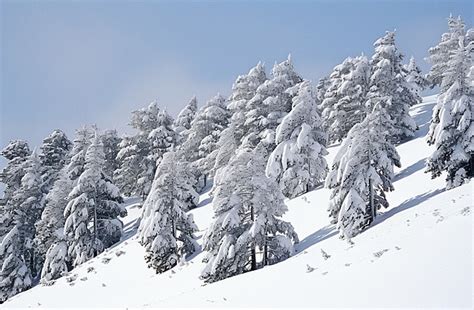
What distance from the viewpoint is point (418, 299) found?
10.7m

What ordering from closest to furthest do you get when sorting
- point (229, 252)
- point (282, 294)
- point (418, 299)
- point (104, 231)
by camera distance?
point (418, 299) → point (282, 294) → point (229, 252) → point (104, 231)

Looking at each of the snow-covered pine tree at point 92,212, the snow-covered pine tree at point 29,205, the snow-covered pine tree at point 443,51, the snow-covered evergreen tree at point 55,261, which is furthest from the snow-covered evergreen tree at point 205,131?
the snow-covered pine tree at point 443,51

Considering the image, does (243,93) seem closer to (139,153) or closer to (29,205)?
(139,153)

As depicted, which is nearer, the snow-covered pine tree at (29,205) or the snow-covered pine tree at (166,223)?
the snow-covered pine tree at (166,223)

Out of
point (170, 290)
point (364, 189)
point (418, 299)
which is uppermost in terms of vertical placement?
point (364, 189)

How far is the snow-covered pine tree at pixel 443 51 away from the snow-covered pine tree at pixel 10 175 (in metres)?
48.8

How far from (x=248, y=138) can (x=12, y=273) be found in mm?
28005

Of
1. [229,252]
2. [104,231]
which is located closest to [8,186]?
[104,231]

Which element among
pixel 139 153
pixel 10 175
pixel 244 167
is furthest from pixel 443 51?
pixel 10 175

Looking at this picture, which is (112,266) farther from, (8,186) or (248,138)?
(8,186)

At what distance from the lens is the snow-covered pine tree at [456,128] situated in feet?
90.6

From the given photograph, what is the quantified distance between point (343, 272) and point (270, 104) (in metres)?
33.6

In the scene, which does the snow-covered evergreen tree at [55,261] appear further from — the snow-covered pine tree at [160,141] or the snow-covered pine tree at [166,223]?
the snow-covered pine tree at [160,141]

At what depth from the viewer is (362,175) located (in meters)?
28.6
